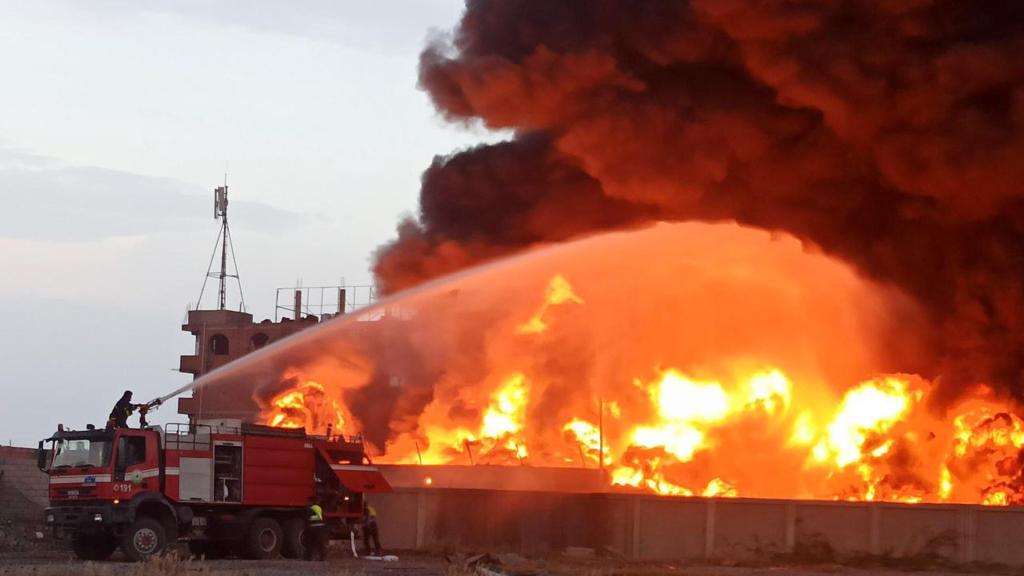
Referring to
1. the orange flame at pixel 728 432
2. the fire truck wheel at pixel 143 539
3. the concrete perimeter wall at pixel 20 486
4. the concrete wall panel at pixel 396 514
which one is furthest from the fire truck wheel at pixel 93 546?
the orange flame at pixel 728 432

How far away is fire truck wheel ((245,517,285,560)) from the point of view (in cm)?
3478

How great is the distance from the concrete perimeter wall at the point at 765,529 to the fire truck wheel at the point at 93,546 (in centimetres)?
1055

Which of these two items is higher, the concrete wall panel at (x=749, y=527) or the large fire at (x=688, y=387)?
the large fire at (x=688, y=387)

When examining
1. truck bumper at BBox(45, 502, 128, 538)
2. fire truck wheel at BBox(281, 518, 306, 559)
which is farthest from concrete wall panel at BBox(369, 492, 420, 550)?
truck bumper at BBox(45, 502, 128, 538)

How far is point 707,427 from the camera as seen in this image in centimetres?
4709

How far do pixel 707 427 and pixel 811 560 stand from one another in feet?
33.1

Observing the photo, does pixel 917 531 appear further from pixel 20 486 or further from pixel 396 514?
pixel 20 486

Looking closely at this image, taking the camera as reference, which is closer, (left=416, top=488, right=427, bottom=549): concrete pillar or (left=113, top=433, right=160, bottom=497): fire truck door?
(left=113, top=433, right=160, bottom=497): fire truck door

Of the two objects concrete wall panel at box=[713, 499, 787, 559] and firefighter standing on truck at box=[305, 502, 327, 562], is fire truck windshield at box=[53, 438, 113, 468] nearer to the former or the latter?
firefighter standing on truck at box=[305, 502, 327, 562]

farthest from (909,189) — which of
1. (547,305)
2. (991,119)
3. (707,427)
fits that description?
(547,305)

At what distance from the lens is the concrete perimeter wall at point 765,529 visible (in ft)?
122

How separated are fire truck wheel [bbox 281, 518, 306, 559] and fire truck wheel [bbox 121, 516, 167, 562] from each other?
12.2 feet

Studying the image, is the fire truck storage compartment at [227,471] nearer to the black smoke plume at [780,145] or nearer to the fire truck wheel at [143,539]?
the fire truck wheel at [143,539]

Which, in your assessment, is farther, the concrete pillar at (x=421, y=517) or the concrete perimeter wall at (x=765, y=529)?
the concrete pillar at (x=421, y=517)
